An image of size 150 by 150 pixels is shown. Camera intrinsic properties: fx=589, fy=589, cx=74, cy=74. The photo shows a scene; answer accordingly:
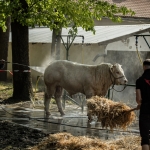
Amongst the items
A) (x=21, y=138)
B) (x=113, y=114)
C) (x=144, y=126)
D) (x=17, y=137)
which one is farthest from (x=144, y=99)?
(x=17, y=137)

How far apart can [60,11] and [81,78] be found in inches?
119

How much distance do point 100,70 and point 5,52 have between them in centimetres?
1399

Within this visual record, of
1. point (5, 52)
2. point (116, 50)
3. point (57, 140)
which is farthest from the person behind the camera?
point (5, 52)

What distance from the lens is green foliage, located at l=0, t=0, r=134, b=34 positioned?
743 inches

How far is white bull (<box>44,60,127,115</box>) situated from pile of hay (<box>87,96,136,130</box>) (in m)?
4.59

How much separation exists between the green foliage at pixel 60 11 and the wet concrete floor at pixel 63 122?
113 inches

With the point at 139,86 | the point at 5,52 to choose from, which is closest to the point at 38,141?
the point at 139,86

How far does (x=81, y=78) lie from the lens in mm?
17656

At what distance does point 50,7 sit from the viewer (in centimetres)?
1953

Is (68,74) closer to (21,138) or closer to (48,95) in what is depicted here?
(48,95)

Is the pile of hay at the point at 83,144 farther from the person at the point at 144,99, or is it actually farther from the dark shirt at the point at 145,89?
the dark shirt at the point at 145,89

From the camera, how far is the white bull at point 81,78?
675 inches

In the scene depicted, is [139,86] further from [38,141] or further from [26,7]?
[26,7]

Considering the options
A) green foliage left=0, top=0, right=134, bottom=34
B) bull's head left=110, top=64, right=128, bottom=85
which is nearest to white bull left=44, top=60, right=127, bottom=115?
bull's head left=110, top=64, right=128, bottom=85
